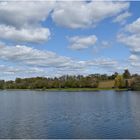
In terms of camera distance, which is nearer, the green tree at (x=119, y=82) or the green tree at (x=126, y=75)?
the green tree at (x=119, y=82)

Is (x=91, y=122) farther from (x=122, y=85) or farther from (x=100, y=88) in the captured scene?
(x=100, y=88)

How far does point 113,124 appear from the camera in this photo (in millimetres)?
40750

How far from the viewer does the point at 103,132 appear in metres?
35.4

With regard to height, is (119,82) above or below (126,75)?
below

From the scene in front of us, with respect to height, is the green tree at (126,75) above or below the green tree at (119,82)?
above

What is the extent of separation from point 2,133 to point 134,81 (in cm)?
14262

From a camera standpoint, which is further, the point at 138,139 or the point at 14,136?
the point at 14,136

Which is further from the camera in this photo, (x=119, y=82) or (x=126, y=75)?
(x=126, y=75)

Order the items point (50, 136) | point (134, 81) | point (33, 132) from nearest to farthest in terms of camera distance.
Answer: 1. point (50, 136)
2. point (33, 132)
3. point (134, 81)

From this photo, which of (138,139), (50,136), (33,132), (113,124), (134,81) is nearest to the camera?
(138,139)

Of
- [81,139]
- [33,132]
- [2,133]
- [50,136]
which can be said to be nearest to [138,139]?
[81,139]

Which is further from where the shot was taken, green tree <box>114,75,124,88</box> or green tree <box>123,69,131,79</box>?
green tree <box>123,69,131,79</box>

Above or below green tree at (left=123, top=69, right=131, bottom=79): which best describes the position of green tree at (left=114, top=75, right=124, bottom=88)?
below

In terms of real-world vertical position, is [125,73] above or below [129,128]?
above
